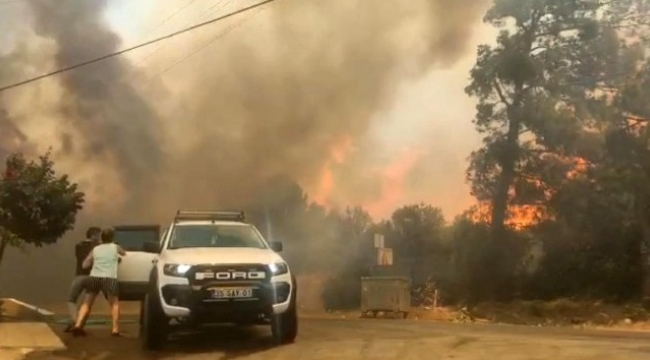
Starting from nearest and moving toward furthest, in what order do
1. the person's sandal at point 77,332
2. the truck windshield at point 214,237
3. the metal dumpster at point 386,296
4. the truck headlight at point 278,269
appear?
the truck headlight at point 278,269 < the truck windshield at point 214,237 < the person's sandal at point 77,332 < the metal dumpster at point 386,296

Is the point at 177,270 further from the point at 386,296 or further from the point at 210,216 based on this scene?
the point at 386,296

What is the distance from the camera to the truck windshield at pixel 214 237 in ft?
38.2

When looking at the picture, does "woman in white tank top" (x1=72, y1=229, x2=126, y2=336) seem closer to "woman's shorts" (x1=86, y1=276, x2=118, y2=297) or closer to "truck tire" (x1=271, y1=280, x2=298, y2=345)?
"woman's shorts" (x1=86, y1=276, x2=118, y2=297)

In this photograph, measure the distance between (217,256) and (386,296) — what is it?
1281 cm

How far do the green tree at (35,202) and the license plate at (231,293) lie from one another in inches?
425

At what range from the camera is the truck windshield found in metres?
11.7

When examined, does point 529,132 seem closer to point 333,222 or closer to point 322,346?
point 333,222

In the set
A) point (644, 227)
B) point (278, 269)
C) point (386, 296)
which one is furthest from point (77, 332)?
point (644, 227)

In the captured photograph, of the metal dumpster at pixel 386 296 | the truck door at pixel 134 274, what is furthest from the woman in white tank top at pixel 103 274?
the metal dumpster at pixel 386 296

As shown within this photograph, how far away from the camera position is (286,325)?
1121cm

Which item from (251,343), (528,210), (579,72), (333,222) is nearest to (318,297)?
(333,222)

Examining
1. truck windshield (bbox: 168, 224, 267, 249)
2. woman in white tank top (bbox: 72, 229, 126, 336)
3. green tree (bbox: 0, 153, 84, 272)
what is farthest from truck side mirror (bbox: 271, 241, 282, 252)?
green tree (bbox: 0, 153, 84, 272)

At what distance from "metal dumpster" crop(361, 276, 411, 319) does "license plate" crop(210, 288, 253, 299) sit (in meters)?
12.7

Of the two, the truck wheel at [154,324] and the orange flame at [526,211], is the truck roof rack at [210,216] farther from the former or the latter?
the orange flame at [526,211]
